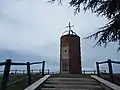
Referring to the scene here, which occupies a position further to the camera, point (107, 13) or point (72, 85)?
point (72, 85)

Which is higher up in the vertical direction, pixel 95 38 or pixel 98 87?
pixel 95 38

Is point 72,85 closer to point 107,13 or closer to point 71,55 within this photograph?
point 107,13

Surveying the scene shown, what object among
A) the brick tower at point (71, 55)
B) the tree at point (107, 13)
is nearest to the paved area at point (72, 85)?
the tree at point (107, 13)

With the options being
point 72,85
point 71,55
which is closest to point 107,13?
point 72,85

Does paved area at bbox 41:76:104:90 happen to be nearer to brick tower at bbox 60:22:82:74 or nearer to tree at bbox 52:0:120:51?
tree at bbox 52:0:120:51

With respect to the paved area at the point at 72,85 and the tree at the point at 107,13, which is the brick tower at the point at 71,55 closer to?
the paved area at the point at 72,85

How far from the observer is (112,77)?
866 centimetres

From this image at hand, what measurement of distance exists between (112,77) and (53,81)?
2.25m

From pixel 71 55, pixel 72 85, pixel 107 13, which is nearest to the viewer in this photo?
pixel 107 13

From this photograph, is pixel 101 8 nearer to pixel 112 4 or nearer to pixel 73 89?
pixel 112 4

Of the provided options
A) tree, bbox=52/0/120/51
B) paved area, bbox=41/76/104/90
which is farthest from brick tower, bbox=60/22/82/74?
tree, bbox=52/0/120/51

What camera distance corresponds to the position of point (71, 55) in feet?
60.8

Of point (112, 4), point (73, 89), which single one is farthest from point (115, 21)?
point (73, 89)

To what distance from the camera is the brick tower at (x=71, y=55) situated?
18.4 metres
